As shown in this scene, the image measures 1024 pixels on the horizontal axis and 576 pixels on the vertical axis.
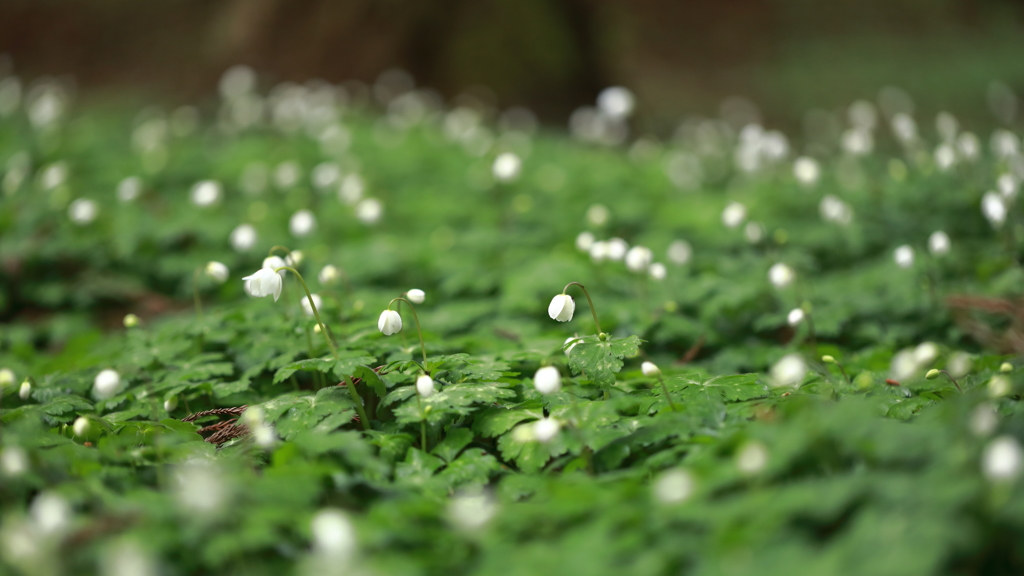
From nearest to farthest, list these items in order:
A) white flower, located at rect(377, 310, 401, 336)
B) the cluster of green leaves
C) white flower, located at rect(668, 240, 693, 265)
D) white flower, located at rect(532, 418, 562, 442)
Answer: the cluster of green leaves < white flower, located at rect(532, 418, 562, 442) < white flower, located at rect(377, 310, 401, 336) < white flower, located at rect(668, 240, 693, 265)

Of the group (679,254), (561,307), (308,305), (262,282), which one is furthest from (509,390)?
(679,254)

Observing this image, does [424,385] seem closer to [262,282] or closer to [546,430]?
[546,430]

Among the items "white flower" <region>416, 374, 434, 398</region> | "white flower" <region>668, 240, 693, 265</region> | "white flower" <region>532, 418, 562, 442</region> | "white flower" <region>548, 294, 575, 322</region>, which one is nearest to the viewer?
"white flower" <region>532, 418, 562, 442</region>

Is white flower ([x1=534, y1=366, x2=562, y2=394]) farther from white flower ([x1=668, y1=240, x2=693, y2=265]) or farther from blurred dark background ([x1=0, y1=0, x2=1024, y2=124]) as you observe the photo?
blurred dark background ([x1=0, y1=0, x2=1024, y2=124])

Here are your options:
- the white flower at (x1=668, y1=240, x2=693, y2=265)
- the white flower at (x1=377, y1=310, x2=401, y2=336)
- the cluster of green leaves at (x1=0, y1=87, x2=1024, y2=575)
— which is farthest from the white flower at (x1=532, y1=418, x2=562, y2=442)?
the white flower at (x1=668, y1=240, x2=693, y2=265)

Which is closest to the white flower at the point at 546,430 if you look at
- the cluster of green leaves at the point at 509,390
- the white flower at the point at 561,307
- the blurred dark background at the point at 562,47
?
the cluster of green leaves at the point at 509,390

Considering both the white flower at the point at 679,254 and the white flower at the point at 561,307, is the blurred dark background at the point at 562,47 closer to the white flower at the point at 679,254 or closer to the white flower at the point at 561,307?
the white flower at the point at 679,254

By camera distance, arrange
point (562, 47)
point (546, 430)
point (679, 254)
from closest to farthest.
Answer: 1. point (546, 430)
2. point (679, 254)
3. point (562, 47)
